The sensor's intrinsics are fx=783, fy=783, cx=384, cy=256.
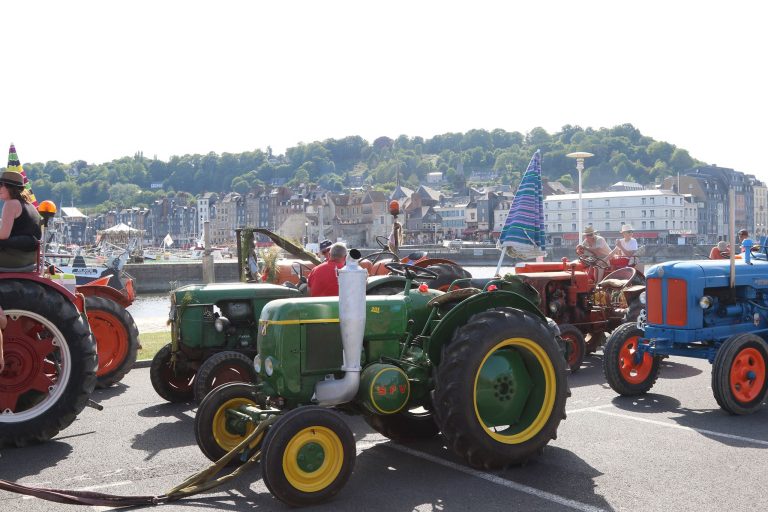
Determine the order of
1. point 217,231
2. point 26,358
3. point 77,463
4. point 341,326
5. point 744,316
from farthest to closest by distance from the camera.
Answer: point 217,231
point 744,316
point 26,358
point 77,463
point 341,326

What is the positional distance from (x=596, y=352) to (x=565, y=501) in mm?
7103

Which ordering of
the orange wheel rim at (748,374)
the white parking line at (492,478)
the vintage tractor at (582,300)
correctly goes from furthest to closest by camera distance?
the vintage tractor at (582,300)
the orange wheel rim at (748,374)
the white parking line at (492,478)

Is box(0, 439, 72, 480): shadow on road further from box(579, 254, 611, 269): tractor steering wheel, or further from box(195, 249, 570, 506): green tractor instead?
box(579, 254, 611, 269): tractor steering wheel

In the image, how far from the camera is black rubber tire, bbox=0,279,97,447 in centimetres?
582

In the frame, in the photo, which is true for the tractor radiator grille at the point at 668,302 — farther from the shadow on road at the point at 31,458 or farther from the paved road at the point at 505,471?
the shadow on road at the point at 31,458

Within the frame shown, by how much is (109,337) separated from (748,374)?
6708mm

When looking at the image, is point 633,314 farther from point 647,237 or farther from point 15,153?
point 647,237

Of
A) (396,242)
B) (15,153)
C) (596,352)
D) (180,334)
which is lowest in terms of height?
(596,352)

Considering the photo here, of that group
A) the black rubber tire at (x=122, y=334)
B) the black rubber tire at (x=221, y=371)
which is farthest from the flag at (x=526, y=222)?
the black rubber tire at (x=221, y=371)

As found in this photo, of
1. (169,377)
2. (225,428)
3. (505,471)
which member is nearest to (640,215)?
(169,377)

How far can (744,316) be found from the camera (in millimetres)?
7512

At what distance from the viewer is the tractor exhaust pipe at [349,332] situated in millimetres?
4617

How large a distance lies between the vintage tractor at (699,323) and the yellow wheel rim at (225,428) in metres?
3.89

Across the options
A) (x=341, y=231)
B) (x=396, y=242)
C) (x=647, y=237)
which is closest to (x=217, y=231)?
(x=341, y=231)
